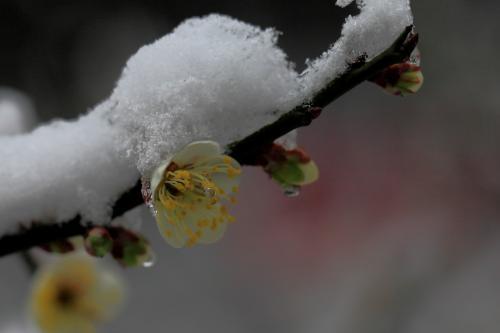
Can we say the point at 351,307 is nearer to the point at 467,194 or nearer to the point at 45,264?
the point at 467,194

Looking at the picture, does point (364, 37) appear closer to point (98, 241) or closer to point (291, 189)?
point (291, 189)

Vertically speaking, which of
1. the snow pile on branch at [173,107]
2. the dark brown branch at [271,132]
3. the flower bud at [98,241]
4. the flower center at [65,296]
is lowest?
the flower bud at [98,241]

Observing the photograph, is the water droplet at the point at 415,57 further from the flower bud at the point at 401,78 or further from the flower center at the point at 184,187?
the flower center at the point at 184,187

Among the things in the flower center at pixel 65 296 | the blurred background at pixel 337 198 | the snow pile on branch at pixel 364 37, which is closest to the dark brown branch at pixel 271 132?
the snow pile on branch at pixel 364 37

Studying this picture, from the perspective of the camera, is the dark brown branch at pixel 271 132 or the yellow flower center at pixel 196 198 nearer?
the dark brown branch at pixel 271 132

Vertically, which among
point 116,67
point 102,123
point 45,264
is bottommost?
point 102,123

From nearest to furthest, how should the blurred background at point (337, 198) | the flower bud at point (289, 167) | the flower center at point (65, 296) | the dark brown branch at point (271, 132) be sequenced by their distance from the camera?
the dark brown branch at point (271, 132), the flower bud at point (289, 167), the flower center at point (65, 296), the blurred background at point (337, 198)

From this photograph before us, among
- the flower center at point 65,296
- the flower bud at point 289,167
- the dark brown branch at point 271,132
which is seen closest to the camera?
the dark brown branch at point 271,132

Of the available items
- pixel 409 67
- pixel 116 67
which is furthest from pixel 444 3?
pixel 116 67
